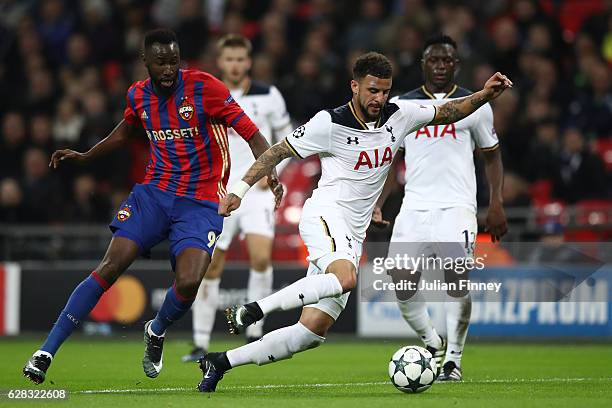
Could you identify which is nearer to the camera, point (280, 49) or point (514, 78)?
point (514, 78)

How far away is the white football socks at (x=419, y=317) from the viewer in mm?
9281

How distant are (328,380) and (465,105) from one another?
8.02 ft

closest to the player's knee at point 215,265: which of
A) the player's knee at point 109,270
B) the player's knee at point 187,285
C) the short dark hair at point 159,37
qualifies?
the player's knee at point 187,285

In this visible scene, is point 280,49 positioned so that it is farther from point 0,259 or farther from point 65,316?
point 65,316

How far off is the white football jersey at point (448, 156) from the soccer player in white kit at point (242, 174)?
2.57m

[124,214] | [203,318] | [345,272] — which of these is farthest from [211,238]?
[203,318]

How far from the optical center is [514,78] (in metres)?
16.5

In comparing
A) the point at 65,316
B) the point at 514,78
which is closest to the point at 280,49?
the point at 514,78

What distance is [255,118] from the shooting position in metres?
11.7

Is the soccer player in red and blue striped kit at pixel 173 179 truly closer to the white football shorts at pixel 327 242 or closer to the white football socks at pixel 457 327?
the white football shorts at pixel 327 242

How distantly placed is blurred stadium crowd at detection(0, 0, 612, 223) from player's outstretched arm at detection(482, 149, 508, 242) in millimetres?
5323

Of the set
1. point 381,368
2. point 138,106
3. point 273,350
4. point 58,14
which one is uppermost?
point 58,14

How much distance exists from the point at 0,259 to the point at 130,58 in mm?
5326

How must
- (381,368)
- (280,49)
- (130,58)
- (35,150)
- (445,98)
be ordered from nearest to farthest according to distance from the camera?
(445,98), (381,368), (35,150), (280,49), (130,58)
